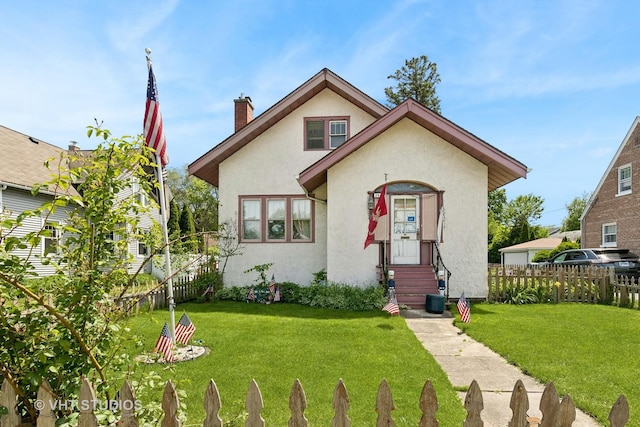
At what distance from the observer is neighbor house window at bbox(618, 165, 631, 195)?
2250 centimetres

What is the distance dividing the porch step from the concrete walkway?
211 centimetres

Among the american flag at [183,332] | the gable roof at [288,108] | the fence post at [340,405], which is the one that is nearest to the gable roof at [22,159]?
the gable roof at [288,108]

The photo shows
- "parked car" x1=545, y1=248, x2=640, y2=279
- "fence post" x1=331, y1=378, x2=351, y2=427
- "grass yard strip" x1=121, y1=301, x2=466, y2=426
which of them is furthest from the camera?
"parked car" x1=545, y1=248, x2=640, y2=279

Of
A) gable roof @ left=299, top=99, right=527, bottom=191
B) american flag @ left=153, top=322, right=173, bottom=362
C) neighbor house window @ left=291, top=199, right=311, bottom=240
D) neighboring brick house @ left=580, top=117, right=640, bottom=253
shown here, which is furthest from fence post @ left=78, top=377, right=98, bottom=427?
neighboring brick house @ left=580, top=117, right=640, bottom=253

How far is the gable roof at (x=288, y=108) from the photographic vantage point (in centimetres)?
1444

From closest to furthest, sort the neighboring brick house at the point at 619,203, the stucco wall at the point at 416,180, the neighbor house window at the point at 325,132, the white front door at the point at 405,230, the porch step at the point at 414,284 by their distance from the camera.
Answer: the porch step at the point at 414,284 < the stucco wall at the point at 416,180 < the white front door at the point at 405,230 < the neighbor house window at the point at 325,132 < the neighboring brick house at the point at 619,203

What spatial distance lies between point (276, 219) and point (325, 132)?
379 cm

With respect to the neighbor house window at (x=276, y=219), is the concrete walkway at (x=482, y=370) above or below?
below

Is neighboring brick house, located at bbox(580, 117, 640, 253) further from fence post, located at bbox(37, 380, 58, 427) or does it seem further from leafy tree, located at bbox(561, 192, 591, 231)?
leafy tree, located at bbox(561, 192, 591, 231)

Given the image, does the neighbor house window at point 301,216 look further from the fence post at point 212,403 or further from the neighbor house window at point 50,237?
the fence post at point 212,403

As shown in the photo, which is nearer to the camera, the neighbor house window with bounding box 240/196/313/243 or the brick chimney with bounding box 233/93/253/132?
the neighbor house window with bounding box 240/196/313/243

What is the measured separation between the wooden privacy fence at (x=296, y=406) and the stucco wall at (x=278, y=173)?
1206 centimetres

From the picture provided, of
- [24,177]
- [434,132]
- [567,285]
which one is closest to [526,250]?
[567,285]

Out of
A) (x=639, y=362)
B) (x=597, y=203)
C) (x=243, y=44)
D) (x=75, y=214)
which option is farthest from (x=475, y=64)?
(x=597, y=203)
